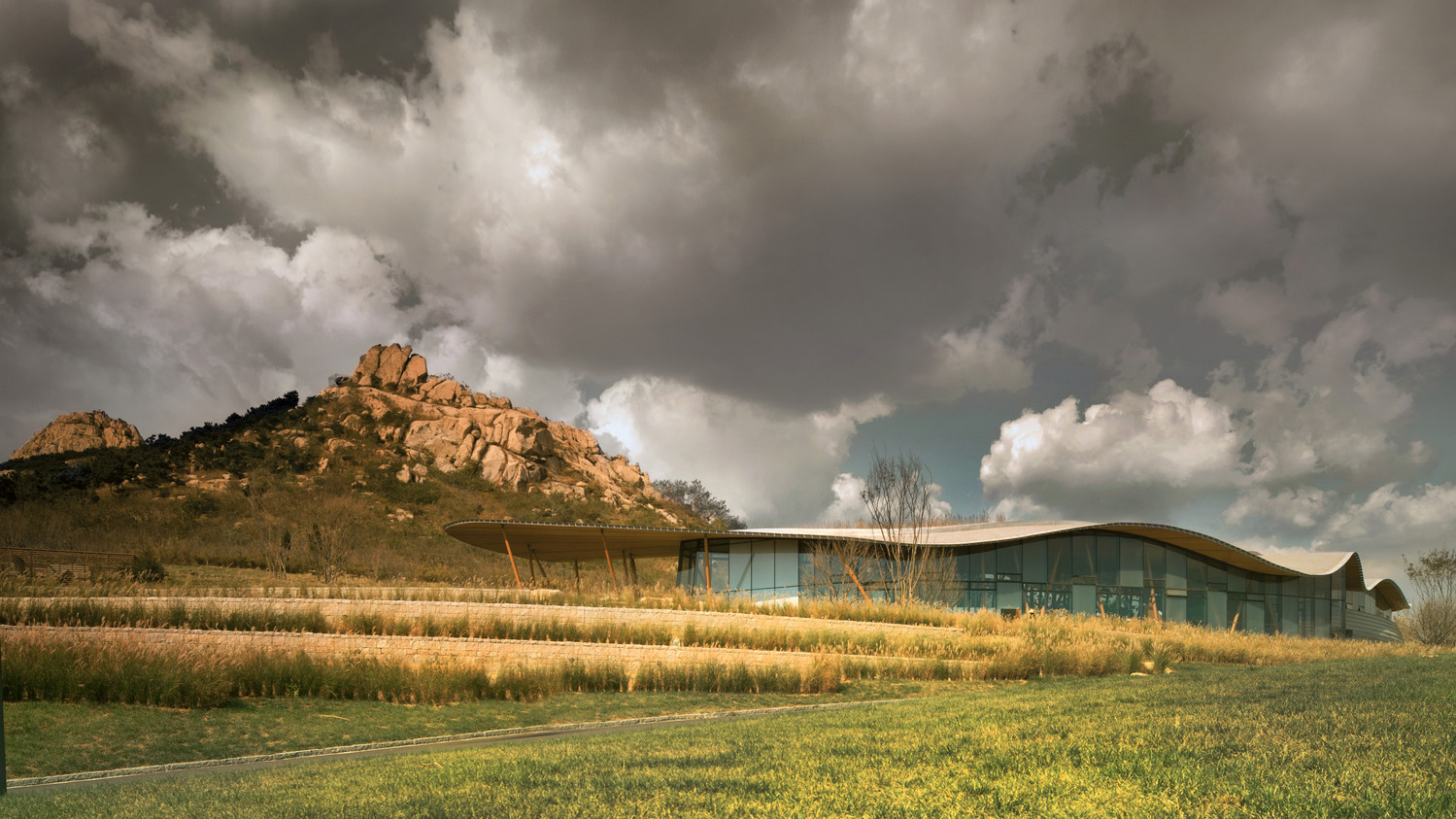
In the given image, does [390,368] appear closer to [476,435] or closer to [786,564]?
[476,435]

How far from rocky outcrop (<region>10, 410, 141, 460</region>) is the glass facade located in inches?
A: 2469

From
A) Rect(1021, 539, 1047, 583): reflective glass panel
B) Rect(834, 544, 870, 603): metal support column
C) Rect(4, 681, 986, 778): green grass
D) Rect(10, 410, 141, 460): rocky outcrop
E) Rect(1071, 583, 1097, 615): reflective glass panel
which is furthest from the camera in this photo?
Rect(10, 410, 141, 460): rocky outcrop

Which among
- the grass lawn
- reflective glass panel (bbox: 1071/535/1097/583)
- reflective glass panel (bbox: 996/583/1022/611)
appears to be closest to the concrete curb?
the grass lawn

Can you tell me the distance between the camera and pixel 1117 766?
5.75 metres

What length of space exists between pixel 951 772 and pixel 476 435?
76481 millimetres

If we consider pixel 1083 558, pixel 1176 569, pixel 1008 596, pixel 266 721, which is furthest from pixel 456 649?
pixel 1176 569

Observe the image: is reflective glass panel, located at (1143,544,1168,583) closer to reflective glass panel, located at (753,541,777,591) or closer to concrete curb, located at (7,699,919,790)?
reflective glass panel, located at (753,541,777,591)

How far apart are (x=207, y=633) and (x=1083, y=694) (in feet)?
68.0

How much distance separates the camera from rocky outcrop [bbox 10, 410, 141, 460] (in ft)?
Answer: 242

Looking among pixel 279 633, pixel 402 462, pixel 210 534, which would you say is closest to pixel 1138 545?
pixel 279 633

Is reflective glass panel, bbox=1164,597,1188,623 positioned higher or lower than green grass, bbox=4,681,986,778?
higher

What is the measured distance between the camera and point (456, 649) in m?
22.2

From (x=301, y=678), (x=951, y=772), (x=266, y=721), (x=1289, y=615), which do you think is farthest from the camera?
(x=1289, y=615)

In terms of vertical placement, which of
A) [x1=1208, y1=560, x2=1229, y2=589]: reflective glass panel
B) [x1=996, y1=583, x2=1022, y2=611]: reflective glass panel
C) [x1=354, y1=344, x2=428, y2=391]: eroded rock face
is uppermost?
[x1=354, y1=344, x2=428, y2=391]: eroded rock face
